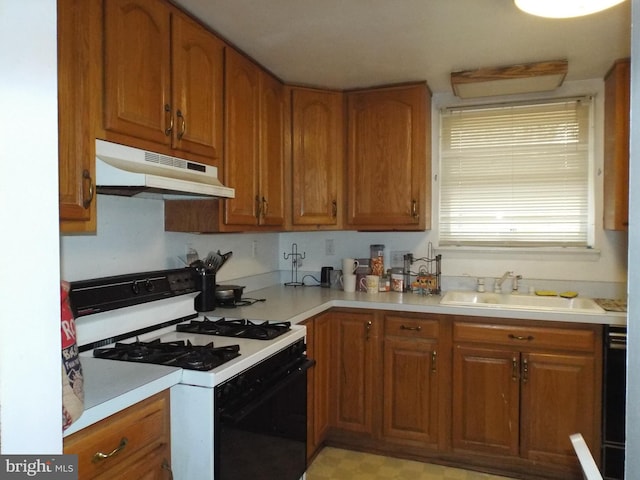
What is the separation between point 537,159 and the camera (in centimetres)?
295

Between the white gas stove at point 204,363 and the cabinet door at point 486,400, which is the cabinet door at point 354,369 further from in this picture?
the white gas stove at point 204,363

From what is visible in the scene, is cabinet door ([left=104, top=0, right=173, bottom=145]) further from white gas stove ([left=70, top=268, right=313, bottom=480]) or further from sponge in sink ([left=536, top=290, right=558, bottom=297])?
sponge in sink ([left=536, top=290, right=558, bottom=297])

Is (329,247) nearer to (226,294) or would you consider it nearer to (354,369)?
(354,369)

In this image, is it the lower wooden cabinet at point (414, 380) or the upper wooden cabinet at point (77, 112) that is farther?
the lower wooden cabinet at point (414, 380)

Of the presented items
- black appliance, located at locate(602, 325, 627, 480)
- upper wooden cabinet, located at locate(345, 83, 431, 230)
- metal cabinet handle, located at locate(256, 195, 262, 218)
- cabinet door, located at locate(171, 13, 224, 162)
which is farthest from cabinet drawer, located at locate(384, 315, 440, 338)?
cabinet door, located at locate(171, 13, 224, 162)

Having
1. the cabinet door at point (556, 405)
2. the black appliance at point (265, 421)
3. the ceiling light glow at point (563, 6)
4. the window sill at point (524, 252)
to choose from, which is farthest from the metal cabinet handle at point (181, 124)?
the cabinet door at point (556, 405)

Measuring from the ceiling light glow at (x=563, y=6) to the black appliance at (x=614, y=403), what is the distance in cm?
147

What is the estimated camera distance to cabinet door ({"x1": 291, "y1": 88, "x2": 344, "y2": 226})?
293 centimetres

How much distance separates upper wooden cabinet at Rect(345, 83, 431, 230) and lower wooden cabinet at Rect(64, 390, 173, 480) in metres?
1.91

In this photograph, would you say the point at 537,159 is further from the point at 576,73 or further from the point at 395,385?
the point at 395,385

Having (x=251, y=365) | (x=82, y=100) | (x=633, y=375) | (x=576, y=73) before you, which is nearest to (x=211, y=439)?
(x=251, y=365)

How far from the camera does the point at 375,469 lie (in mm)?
2541

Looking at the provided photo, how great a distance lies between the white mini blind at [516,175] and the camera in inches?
113

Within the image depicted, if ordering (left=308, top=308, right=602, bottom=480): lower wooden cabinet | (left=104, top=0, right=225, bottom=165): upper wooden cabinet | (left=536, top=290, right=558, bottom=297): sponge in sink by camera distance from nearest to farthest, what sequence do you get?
1. (left=104, top=0, right=225, bottom=165): upper wooden cabinet
2. (left=308, top=308, right=602, bottom=480): lower wooden cabinet
3. (left=536, top=290, right=558, bottom=297): sponge in sink
